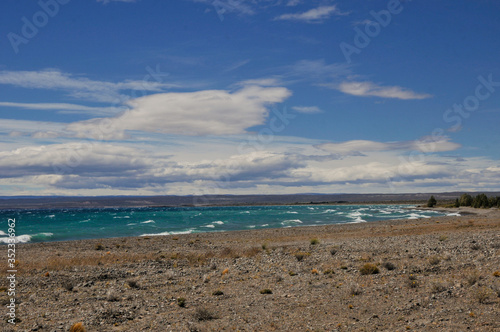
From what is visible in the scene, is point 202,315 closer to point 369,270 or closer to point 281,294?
point 281,294

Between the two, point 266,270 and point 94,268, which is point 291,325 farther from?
point 94,268

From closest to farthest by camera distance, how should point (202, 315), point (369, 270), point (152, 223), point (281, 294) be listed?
1. point (202, 315)
2. point (281, 294)
3. point (369, 270)
4. point (152, 223)

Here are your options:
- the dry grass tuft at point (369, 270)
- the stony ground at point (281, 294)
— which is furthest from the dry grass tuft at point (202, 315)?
A: the dry grass tuft at point (369, 270)

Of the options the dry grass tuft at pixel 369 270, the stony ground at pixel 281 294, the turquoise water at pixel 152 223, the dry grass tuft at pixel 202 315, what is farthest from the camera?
the turquoise water at pixel 152 223

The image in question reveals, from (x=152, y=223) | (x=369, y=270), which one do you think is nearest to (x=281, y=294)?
(x=369, y=270)

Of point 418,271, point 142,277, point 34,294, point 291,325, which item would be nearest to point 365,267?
point 418,271

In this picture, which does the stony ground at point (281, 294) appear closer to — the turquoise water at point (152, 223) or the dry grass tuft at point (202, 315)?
the dry grass tuft at point (202, 315)

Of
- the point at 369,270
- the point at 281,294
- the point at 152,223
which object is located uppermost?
the point at 369,270

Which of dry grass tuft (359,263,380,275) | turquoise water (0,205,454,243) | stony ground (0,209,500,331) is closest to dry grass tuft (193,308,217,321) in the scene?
stony ground (0,209,500,331)

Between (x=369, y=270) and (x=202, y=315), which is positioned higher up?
(x=369, y=270)

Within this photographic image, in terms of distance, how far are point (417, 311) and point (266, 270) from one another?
9678mm

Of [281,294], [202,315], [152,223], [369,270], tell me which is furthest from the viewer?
[152,223]

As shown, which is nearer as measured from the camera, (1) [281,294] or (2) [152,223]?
(1) [281,294]

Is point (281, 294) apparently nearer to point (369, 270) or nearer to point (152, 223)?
point (369, 270)
